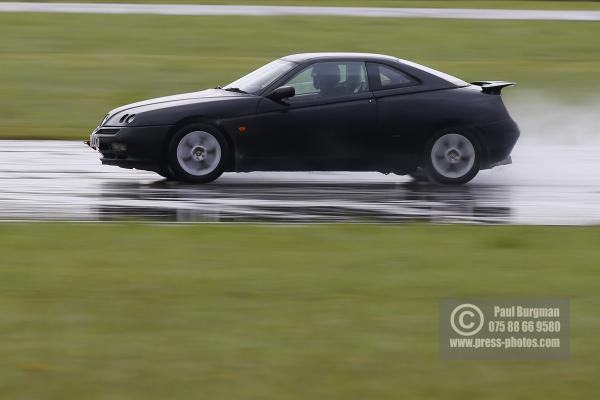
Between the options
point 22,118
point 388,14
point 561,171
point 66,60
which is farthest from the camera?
point 388,14

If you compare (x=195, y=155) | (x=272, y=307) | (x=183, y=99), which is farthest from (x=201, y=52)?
(x=272, y=307)

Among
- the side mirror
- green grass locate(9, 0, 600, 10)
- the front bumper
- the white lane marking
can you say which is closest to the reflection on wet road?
the front bumper

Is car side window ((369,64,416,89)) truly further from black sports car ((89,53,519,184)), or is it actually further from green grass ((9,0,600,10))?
green grass ((9,0,600,10))

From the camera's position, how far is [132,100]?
67.5ft

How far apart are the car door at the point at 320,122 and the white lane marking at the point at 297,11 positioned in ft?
57.5

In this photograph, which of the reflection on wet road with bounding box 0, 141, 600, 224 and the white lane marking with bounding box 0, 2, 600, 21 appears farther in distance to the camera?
the white lane marking with bounding box 0, 2, 600, 21

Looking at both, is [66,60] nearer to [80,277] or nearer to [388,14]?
[388,14]

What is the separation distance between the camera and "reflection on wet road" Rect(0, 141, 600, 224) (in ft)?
36.7

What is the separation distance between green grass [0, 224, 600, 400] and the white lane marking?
68.4 ft

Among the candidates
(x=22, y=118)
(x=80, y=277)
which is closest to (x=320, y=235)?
(x=80, y=277)

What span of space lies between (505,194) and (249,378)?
7.39m

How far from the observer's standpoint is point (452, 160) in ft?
43.9

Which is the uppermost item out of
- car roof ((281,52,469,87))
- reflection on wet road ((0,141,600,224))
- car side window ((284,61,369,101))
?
car roof ((281,52,469,87))

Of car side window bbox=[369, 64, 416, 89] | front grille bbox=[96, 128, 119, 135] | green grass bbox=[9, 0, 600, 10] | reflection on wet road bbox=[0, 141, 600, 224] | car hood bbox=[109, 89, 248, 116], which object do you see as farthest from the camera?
green grass bbox=[9, 0, 600, 10]
